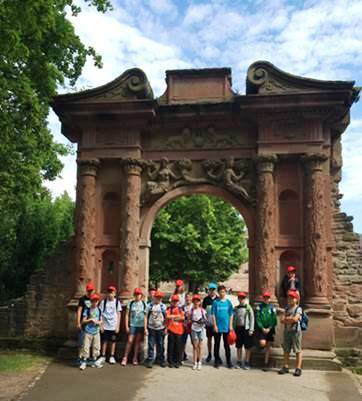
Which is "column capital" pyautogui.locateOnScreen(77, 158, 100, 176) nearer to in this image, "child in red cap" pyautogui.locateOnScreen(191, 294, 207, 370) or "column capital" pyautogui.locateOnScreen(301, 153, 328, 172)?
"child in red cap" pyautogui.locateOnScreen(191, 294, 207, 370)

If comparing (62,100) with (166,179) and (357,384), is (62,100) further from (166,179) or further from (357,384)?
(357,384)

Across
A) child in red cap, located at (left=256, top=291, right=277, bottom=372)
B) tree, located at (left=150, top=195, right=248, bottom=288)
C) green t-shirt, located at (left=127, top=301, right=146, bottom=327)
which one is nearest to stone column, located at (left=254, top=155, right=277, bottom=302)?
child in red cap, located at (left=256, top=291, right=277, bottom=372)

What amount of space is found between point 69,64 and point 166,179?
13.2 ft

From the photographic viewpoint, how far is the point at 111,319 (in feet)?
31.8

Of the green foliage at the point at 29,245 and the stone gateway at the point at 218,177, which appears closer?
the stone gateway at the point at 218,177

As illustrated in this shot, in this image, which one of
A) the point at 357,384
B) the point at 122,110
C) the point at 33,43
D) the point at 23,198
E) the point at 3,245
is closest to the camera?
the point at 357,384

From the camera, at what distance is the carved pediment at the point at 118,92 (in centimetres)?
1126

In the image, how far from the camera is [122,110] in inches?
439

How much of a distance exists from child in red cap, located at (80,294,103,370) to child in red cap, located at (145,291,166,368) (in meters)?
0.96

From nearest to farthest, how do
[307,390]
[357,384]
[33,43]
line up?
[307,390] < [357,384] < [33,43]

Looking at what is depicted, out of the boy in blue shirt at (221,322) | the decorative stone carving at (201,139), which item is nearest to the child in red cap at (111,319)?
the boy in blue shirt at (221,322)

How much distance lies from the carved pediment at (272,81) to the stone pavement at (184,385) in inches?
232

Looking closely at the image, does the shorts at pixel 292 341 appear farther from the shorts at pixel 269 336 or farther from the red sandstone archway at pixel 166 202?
the red sandstone archway at pixel 166 202

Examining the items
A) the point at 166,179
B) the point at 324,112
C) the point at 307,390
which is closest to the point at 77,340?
the point at 166,179
